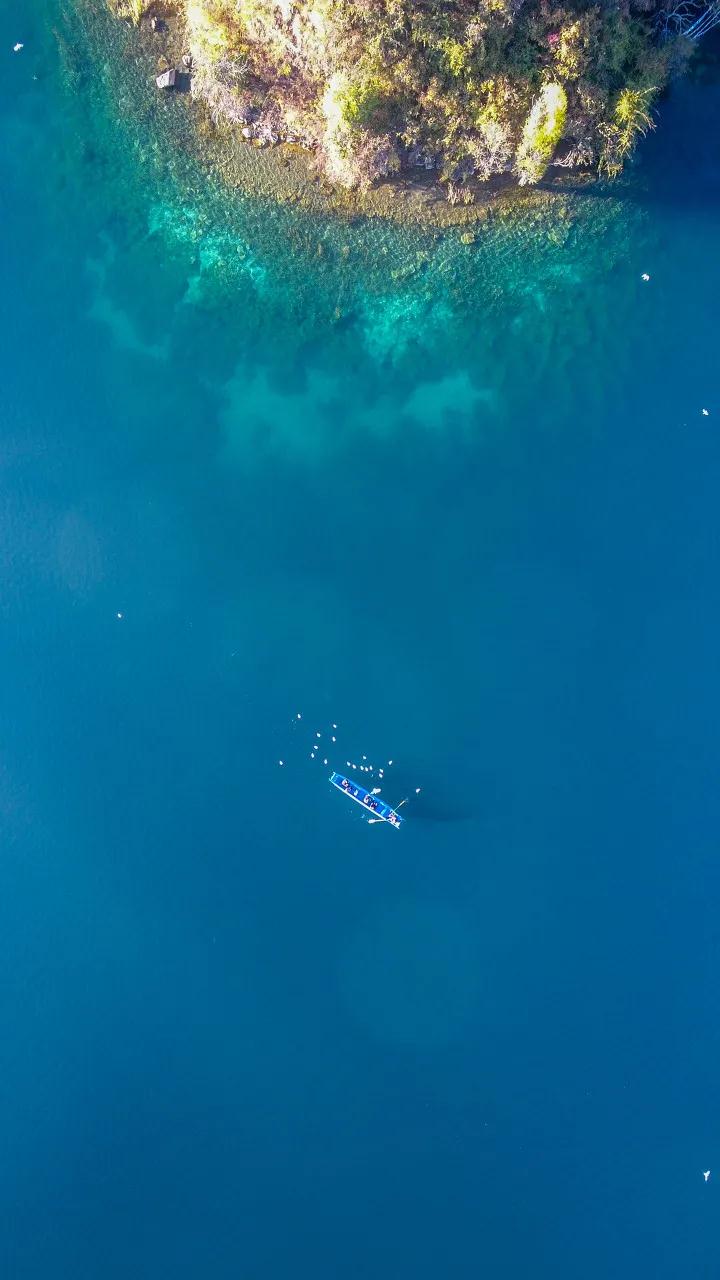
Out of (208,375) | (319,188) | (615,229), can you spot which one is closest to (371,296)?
(319,188)

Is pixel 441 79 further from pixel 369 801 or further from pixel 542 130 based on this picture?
pixel 369 801

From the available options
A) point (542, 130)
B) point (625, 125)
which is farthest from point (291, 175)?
point (625, 125)

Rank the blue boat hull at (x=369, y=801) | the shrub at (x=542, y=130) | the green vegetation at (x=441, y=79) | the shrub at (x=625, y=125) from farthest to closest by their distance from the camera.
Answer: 1. the blue boat hull at (x=369, y=801)
2. the shrub at (x=625, y=125)
3. the shrub at (x=542, y=130)
4. the green vegetation at (x=441, y=79)

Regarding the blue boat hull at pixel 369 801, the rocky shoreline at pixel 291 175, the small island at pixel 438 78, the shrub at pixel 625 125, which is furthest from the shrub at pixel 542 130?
the blue boat hull at pixel 369 801

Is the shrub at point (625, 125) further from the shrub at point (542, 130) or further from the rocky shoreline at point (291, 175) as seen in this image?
the shrub at point (542, 130)

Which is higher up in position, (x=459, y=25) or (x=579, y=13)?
(x=579, y=13)

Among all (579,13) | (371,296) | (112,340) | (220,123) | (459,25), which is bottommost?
(112,340)

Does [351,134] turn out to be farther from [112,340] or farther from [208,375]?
[112,340]
